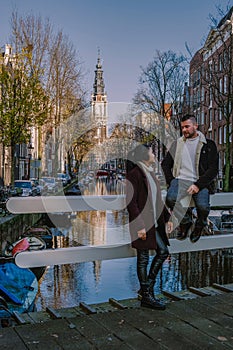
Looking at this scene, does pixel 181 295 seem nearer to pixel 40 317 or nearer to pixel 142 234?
pixel 142 234

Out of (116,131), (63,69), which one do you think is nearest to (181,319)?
(116,131)

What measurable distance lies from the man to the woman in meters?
0.34

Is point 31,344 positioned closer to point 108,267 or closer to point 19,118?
point 108,267

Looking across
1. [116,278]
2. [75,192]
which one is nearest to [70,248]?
[116,278]

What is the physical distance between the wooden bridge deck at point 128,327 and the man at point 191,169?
1.07 m

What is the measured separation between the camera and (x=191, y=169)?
5453mm

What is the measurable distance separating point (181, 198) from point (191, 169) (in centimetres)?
37

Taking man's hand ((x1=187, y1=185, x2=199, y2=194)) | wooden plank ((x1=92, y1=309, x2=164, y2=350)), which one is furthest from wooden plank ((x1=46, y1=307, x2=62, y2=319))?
man's hand ((x1=187, y1=185, x2=199, y2=194))

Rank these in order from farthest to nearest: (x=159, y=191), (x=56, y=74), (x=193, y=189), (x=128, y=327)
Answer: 1. (x=56, y=74)
2. (x=193, y=189)
3. (x=159, y=191)
4. (x=128, y=327)

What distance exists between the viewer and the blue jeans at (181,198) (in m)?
5.54

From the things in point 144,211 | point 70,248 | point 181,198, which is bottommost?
point 70,248

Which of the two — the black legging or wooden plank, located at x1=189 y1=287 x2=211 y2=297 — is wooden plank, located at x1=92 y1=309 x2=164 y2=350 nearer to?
the black legging

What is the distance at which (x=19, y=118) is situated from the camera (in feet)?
88.1

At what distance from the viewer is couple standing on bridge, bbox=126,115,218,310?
17.0 ft
